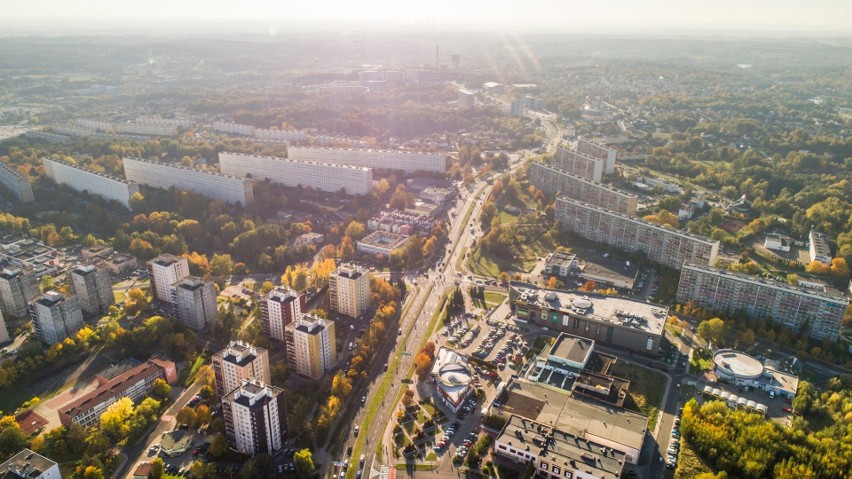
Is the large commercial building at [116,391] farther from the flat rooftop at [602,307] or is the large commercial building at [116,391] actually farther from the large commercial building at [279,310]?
the flat rooftop at [602,307]

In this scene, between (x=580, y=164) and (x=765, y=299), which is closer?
(x=765, y=299)

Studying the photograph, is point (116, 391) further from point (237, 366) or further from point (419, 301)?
point (419, 301)

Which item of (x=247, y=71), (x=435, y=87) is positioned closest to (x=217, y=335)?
(x=435, y=87)

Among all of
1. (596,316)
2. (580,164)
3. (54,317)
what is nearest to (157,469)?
(54,317)

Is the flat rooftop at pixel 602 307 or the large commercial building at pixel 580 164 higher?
the large commercial building at pixel 580 164

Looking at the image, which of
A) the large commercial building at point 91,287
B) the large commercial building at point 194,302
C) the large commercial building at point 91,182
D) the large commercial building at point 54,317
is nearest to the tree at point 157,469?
the large commercial building at point 194,302

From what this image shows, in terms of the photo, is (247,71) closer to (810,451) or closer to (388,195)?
(388,195)

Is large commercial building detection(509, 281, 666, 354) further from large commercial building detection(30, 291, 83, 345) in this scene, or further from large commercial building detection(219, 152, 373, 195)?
large commercial building detection(30, 291, 83, 345)
